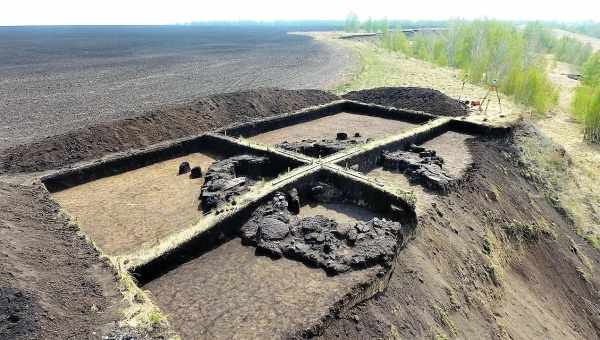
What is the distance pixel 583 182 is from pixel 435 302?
1460 centimetres

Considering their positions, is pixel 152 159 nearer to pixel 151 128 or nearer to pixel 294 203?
pixel 151 128

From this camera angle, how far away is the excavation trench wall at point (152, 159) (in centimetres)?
1212

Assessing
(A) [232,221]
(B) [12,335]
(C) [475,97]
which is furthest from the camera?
(C) [475,97]

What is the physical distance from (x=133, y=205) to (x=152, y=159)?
11.5ft

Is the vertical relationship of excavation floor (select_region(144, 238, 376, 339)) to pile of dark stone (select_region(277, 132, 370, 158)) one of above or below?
below

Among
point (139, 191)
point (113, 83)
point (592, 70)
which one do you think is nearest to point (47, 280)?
point (139, 191)

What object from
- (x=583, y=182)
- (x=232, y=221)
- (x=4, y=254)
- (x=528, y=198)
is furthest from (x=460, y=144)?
(x=4, y=254)

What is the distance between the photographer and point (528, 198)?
14406 millimetres

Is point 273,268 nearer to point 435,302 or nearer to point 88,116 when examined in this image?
point 435,302

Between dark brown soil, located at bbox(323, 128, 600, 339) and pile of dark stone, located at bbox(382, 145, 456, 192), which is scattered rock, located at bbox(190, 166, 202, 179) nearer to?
pile of dark stone, located at bbox(382, 145, 456, 192)

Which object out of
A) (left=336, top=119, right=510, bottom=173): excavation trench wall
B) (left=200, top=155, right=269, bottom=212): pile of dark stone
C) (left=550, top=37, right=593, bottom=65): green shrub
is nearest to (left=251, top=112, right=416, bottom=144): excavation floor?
(left=336, top=119, right=510, bottom=173): excavation trench wall

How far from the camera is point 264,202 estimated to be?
1059cm

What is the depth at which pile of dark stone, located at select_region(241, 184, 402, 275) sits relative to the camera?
838 cm

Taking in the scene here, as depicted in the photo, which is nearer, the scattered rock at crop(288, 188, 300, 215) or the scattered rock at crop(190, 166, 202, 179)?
the scattered rock at crop(288, 188, 300, 215)
